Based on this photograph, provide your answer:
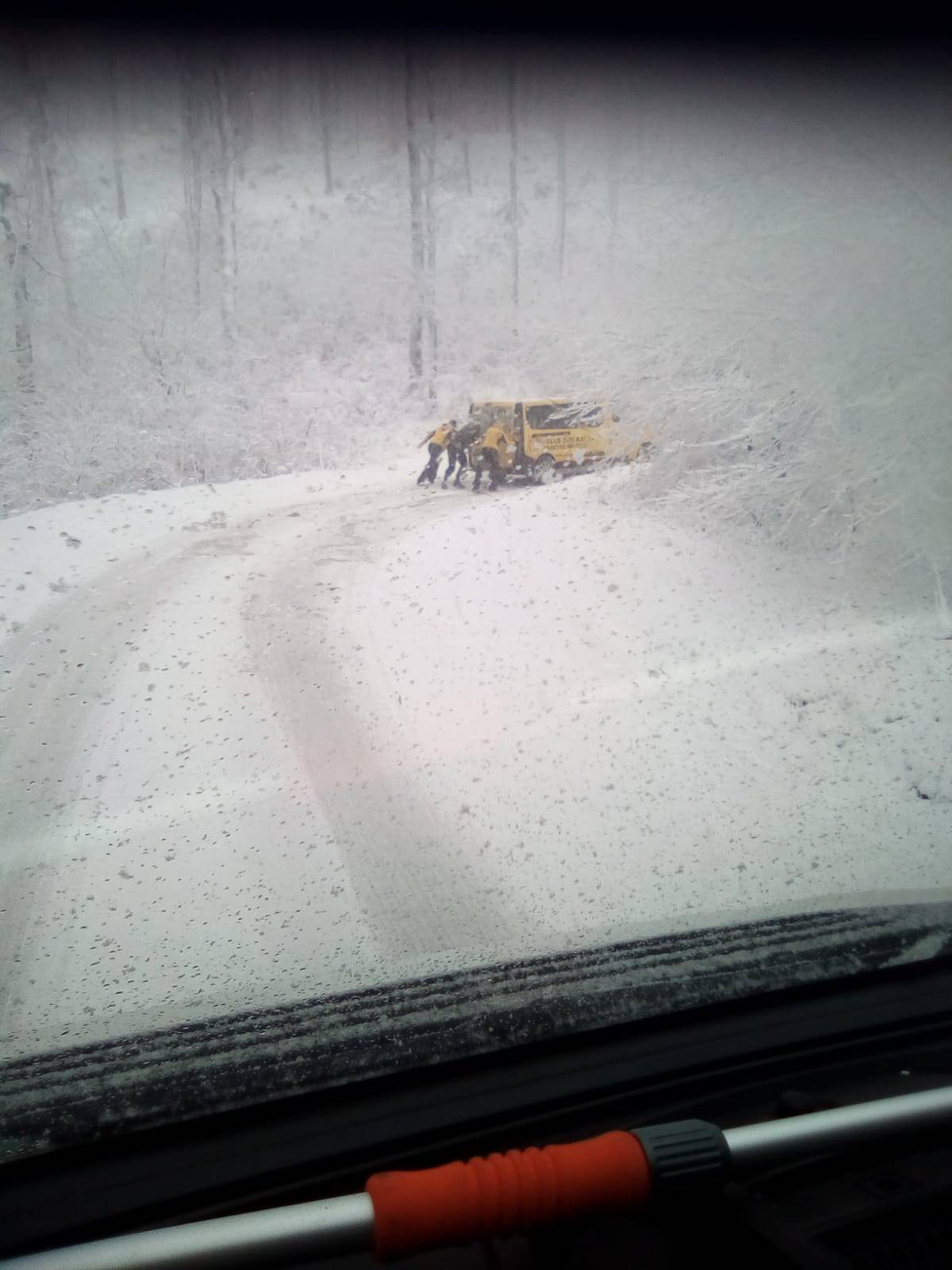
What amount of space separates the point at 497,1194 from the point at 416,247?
116 inches

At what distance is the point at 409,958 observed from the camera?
11.0 ft

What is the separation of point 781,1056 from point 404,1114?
1.03 meters

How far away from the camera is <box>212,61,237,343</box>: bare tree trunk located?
330cm

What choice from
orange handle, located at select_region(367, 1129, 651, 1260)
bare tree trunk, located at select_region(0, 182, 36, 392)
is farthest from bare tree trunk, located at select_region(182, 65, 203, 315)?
orange handle, located at select_region(367, 1129, 651, 1260)

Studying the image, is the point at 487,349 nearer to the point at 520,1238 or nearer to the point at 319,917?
the point at 319,917

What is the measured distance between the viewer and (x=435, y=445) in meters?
3.80

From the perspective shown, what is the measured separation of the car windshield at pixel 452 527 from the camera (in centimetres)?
322

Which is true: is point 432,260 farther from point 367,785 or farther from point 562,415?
point 367,785

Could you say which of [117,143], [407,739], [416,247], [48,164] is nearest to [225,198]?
[117,143]

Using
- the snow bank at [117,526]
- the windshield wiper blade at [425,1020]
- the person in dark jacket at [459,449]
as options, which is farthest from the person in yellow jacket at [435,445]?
the windshield wiper blade at [425,1020]

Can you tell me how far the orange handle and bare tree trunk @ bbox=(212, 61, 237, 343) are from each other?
2605 millimetres

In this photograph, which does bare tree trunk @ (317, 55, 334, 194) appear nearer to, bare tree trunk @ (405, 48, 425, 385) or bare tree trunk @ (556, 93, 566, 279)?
bare tree trunk @ (405, 48, 425, 385)

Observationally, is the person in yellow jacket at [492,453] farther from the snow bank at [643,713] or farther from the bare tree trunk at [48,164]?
the bare tree trunk at [48,164]

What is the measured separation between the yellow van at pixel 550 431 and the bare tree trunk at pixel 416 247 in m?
0.28
